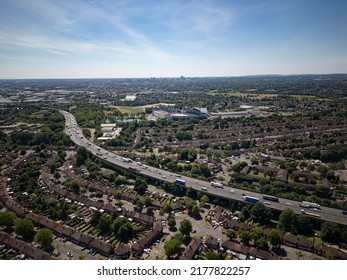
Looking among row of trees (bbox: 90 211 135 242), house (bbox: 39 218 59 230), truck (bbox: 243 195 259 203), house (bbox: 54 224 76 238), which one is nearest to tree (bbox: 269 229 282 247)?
truck (bbox: 243 195 259 203)

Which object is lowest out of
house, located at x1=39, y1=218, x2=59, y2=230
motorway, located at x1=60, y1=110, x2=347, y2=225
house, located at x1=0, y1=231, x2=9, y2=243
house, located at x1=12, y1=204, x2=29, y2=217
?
house, located at x1=39, y1=218, x2=59, y2=230

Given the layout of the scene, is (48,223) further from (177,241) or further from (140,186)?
(177,241)

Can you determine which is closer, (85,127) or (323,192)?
(323,192)

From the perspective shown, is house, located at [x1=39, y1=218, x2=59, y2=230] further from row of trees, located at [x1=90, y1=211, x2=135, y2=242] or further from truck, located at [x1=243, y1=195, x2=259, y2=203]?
truck, located at [x1=243, y1=195, x2=259, y2=203]

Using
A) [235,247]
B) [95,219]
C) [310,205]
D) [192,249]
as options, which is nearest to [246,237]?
[235,247]

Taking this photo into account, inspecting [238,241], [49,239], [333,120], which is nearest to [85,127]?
[49,239]

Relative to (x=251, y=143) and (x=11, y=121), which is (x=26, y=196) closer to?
(x=251, y=143)

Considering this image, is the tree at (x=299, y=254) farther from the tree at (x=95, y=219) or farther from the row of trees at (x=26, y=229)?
the row of trees at (x=26, y=229)

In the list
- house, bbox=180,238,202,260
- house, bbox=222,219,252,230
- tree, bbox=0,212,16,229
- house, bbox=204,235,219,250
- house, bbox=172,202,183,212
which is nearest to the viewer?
house, bbox=180,238,202,260
